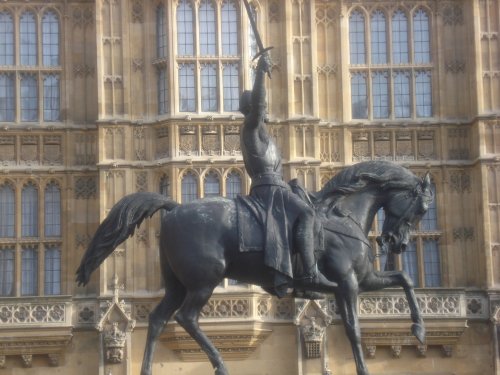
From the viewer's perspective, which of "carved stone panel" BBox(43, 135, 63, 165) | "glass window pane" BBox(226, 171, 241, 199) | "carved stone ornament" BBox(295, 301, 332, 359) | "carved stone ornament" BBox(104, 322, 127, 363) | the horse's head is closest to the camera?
the horse's head

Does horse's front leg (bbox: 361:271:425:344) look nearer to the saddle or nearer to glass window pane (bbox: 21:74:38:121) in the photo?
the saddle

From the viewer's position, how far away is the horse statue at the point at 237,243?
12672mm

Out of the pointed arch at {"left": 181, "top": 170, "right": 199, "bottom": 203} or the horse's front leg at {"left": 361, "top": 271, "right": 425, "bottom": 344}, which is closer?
the horse's front leg at {"left": 361, "top": 271, "right": 425, "bottom": 344}

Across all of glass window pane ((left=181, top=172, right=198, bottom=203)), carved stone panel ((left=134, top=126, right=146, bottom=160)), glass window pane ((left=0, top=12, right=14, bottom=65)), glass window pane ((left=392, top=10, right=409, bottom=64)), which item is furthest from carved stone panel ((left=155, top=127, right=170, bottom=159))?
glass window pane ((left=392, top=10, right=409, bottom=64))

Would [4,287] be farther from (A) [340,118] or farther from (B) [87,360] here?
(A) [340,118]

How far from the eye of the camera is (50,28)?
107 feet

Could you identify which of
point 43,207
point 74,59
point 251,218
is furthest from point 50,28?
point 251,218

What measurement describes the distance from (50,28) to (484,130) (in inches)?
392

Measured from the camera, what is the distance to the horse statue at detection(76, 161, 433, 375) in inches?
499

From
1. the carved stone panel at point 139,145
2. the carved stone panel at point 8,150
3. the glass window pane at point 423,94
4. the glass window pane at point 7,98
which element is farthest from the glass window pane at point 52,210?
the glass window pane at point 423,94

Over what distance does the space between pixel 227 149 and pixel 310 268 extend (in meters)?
18.6

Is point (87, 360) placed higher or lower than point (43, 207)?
lower

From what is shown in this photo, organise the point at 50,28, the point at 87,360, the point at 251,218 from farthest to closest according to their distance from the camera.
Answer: the point at 50,28
the point at 87,360
the point at 251,218

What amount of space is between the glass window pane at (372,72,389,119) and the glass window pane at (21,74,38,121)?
299 inches
